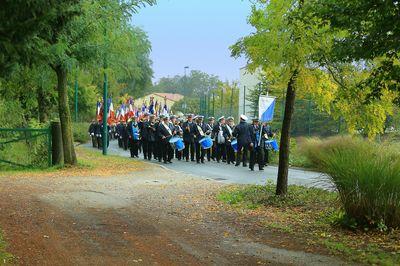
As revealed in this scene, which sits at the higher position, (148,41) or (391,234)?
(148,41)

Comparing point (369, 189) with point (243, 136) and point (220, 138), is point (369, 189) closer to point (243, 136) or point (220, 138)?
point (243, 136)

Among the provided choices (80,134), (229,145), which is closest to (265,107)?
(229,145)

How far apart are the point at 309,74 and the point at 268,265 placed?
15.4ft

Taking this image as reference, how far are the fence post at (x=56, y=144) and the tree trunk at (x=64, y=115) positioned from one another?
1.07ft

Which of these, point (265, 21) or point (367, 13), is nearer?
point (367, 13)

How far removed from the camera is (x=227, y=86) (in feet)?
232

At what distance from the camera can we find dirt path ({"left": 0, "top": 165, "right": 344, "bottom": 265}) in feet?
22.6

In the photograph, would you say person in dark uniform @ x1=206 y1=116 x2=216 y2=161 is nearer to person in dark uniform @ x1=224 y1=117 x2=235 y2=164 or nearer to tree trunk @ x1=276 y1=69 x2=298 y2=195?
person in dark uniform @ x1=224 y1=117 x2=235 y2=164

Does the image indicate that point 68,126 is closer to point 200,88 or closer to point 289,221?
point 289,221

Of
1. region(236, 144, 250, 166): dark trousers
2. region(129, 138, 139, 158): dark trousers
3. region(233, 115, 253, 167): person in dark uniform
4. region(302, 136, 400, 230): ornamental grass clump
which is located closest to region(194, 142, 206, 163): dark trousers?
region(236, 144, 250, 166): dark trousers

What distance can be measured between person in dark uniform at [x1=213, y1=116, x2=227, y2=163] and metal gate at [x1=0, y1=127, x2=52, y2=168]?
7.98m

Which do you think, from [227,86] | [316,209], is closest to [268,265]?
[316,209]

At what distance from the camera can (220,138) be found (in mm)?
24188

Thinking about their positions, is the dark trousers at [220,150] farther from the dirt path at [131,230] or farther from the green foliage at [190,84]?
the green foliage at [190,84]
